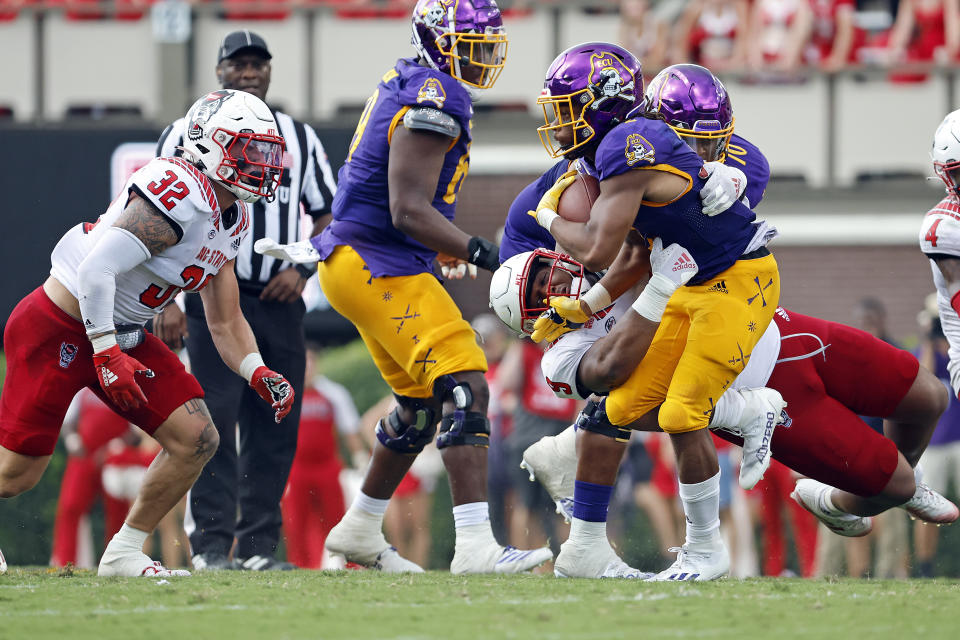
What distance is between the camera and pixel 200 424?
5.06 meters

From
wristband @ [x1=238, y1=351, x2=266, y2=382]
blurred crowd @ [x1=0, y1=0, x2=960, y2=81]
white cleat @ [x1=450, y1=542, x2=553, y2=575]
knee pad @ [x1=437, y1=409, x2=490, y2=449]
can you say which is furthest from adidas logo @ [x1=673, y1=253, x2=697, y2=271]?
blurred crowd @ [x1=0, y1=0, x2=960, y2=81]

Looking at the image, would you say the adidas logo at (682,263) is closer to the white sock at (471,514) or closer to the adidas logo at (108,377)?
the white sock at (471,514)

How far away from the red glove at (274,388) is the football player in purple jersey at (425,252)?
0.48 meters

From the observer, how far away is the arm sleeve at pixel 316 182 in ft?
20.7

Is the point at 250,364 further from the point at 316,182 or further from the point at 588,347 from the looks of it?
the point at 316,182

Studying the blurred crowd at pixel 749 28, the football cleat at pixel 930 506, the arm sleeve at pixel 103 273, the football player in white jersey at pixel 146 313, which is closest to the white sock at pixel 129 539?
the football player in white jersey at pixel 146 313

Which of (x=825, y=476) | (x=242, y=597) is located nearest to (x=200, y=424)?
(x=242, y=597)

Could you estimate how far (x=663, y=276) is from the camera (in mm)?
4781

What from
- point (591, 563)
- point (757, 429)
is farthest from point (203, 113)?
point (757, 429)

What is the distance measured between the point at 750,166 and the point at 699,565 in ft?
4.89

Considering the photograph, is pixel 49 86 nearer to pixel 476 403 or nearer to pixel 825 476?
pixel 476 403

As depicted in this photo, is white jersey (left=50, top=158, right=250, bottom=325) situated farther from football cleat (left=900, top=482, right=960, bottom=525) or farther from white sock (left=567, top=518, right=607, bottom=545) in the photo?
football cleat (left=900, top=482, right=960, bottom=525)

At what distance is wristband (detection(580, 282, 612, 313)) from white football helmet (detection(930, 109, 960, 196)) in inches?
59.3

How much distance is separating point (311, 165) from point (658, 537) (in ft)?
12.1
